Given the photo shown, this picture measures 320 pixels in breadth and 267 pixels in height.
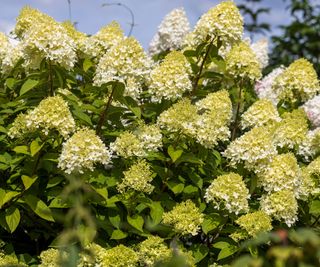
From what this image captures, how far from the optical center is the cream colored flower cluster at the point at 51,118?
3496 mm

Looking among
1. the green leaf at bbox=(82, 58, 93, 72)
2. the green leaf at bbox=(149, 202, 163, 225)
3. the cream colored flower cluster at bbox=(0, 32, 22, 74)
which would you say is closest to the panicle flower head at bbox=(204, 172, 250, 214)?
the green leaf at bbox=(149, 202, 163, 225)

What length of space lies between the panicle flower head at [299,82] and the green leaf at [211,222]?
204 centimetres

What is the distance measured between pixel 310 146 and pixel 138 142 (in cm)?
183

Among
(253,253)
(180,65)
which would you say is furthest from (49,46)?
(253,253)

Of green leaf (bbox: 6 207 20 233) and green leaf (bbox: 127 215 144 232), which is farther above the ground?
green leaf (bbox: 6 207 20 233)

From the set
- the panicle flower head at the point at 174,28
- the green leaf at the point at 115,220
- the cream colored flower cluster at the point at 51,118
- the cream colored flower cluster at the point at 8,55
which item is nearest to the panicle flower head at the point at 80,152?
the cream colored flower cluster at the point at 51,118

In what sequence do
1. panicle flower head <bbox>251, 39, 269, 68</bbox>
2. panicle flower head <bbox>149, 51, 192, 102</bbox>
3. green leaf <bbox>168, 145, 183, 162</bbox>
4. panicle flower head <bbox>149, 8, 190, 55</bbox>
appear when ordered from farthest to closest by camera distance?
panicle flower head <bbox>251, 39, 269, 68</bbox>
panicle flower head <bbox>149, 8, 190, 55</bbox>
panicle flower head <bbox>149, 51, 192, 102</bbox>
green leaf <bbox>168, 145, 183, 162</bbox>

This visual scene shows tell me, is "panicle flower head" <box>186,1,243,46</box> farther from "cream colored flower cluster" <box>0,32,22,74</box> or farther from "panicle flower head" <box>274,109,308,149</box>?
"cream colored flower cluster" <box>0,32,22,74</box>

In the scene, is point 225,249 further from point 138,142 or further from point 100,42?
point 100,42

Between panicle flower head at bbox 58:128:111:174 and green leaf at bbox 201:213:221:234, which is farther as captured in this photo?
green leaf at bbox 201:213:221:234

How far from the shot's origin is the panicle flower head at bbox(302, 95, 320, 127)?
6.18m

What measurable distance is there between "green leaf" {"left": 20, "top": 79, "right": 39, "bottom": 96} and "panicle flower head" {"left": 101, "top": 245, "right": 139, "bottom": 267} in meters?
1.14

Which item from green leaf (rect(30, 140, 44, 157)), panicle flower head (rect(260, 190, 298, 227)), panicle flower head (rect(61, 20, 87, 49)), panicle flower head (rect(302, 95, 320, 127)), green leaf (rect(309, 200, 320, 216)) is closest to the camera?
green leaf (rect(30, 140, 44, 157))

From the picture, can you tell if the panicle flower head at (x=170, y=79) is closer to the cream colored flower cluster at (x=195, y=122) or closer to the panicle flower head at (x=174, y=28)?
the cream colored flower cluster at (x=195, y=122)
